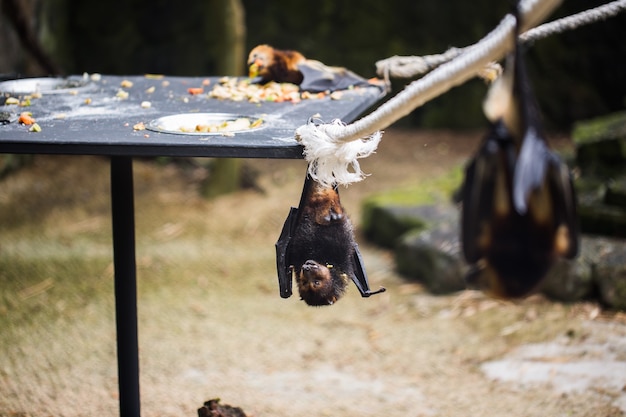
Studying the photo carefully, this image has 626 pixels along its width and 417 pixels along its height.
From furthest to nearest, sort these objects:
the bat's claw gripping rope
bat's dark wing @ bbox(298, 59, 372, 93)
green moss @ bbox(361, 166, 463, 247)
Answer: green moss @ bbox(361, 166, 463, 247)
bat's dark wing @ bbox(298, 59, 372, 93)
the bat's claw gripping rope

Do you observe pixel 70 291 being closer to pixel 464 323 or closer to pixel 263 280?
pixel 263 280

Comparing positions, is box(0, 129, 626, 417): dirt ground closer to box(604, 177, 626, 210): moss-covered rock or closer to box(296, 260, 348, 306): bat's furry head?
box(604, 177, 626, 210): moss-covered rock

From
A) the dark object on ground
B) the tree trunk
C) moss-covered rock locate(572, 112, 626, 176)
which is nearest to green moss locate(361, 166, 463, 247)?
moss-covered rock locate(572, 112, 626, 176)

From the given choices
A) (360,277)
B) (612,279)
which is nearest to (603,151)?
(612,279)

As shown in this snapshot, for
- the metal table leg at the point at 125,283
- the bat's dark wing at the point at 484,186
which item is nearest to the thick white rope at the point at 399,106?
the bat's dark wing at the point at 484,186

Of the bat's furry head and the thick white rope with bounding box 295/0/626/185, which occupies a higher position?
the thick white rope with bounding box 295/0/626/185

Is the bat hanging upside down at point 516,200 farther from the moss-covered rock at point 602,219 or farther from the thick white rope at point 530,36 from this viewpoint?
the moss-covered rock at point 602,219

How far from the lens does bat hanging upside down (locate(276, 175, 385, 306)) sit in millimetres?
1969

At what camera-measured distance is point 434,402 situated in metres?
3.04

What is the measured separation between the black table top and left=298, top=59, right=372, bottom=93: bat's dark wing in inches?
2.8

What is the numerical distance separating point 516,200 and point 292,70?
6.01 feet

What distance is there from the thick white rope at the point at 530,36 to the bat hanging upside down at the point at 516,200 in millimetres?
812

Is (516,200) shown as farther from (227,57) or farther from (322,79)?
(227,57)

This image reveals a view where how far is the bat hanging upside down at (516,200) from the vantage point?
4.18ft
